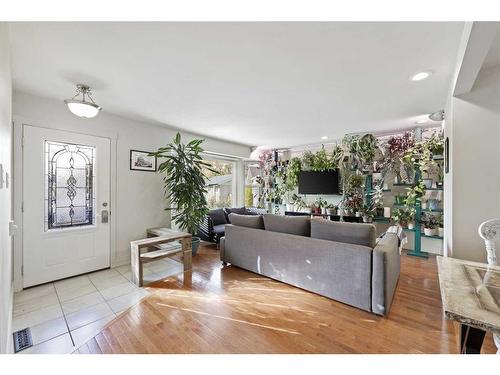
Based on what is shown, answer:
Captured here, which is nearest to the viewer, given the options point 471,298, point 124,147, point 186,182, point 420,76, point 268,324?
point 471,298

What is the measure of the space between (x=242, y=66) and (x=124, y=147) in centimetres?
246

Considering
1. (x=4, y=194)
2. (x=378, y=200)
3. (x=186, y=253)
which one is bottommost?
(x=186, y=253)

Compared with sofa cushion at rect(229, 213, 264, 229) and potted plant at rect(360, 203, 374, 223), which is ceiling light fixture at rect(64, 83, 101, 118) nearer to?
sofa cushion at rect(229, 213, 264, 229)

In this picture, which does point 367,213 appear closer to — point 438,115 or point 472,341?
point 438,115

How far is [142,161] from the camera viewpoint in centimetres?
369

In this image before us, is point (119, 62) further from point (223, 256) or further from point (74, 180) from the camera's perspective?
point (223, 256)

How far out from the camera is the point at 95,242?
3.14 metres

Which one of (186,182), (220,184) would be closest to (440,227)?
(186,182)

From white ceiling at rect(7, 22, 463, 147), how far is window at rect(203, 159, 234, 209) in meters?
2.31

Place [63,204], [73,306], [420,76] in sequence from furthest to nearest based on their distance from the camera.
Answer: [63,204], [73,306], [420,76]

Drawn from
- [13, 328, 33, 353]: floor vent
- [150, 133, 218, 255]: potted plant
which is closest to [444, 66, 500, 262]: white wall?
[150, 133, 218, 255]: potted plant

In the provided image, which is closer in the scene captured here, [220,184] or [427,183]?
[427,183]
